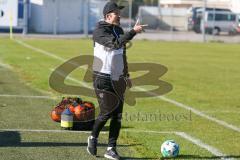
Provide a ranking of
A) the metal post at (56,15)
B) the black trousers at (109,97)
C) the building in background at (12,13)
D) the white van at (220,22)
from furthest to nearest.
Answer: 1. the white van at (220,22)
2. the metal post at (56,15)
3. the building in background at (12,13)
4. the black trousers at (109,97)

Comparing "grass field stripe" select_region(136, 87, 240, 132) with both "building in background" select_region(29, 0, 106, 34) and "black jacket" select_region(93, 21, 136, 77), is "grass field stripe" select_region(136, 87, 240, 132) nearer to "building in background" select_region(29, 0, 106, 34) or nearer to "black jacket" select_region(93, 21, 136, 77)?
"black jacket" select_region(93, 21, 136, 77)

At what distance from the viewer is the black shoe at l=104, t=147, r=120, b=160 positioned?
25.3 ft

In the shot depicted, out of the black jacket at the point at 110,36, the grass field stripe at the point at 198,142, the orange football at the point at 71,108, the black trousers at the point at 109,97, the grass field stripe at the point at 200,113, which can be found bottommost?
the grass field stripe at the point at 200,113

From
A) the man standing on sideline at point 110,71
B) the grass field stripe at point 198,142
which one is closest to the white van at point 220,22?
the grass field stripe at point 198,142

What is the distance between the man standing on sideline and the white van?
158 ft

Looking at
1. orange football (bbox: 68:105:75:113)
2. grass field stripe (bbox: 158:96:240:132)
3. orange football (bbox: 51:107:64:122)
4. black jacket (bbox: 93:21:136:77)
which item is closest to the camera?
black jacket (bbox: 93:21:136:77)

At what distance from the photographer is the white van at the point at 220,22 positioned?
183ft

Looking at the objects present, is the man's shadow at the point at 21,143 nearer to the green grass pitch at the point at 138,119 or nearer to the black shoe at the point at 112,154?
the green grass pitch at the point at 138,119

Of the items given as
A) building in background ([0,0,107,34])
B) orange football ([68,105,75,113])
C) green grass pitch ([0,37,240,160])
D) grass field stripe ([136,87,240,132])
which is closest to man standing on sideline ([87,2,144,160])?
green grass pitch ([0,37,240,160])

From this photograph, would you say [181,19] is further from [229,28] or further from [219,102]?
A: [219,102]

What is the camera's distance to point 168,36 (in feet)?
164

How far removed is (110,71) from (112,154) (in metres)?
1.05

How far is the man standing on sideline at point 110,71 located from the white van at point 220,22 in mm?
48169

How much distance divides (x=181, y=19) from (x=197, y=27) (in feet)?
19.8
